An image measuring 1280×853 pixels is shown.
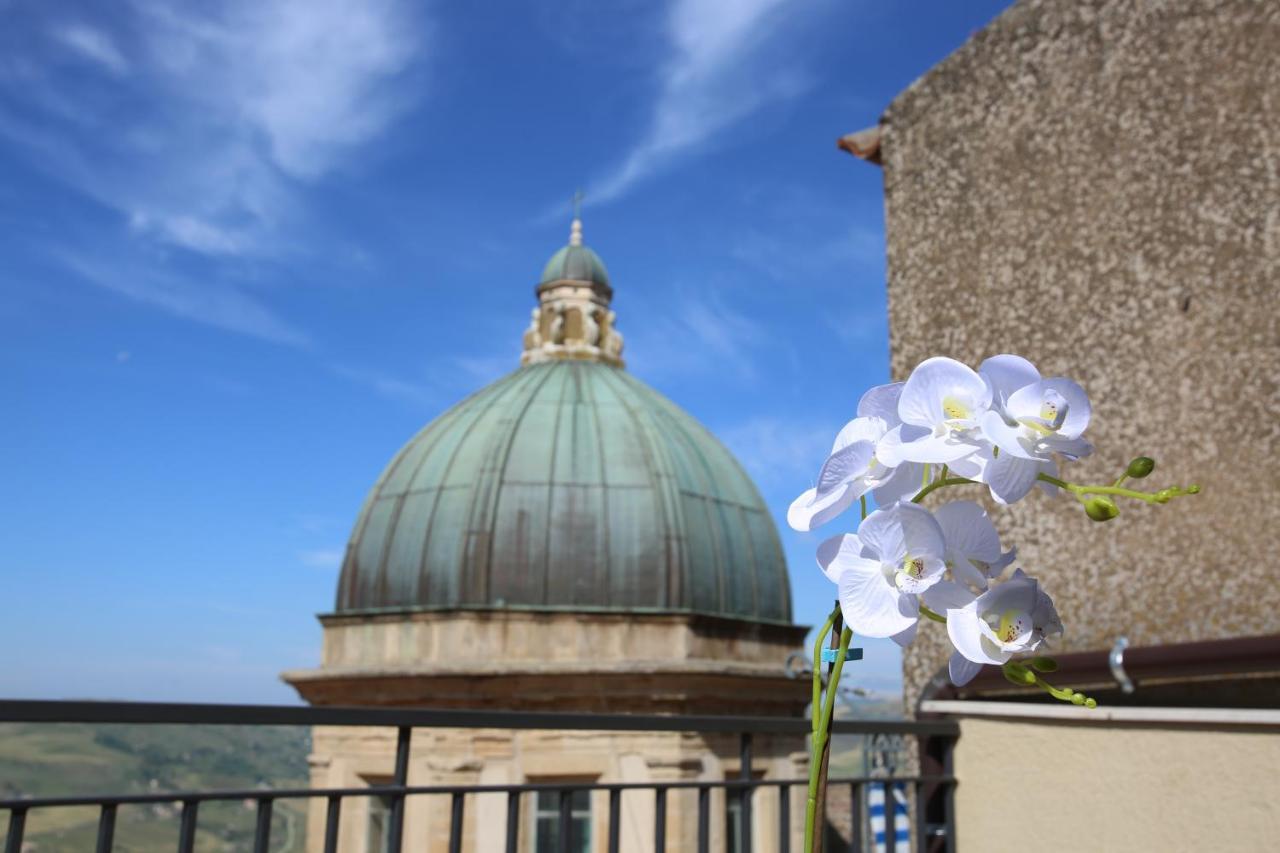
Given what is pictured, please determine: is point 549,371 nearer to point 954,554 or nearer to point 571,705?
point 571,705

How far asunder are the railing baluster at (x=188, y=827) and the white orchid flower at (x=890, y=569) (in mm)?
1765

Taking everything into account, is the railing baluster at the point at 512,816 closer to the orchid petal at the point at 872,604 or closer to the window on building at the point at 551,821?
the orchid petal at the point at 872,604

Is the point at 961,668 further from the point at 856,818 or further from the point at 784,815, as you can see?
the point at 856,818

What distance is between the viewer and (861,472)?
1.46 meters

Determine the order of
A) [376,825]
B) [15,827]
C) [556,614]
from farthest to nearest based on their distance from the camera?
[556,614] < [376,825] < [15,827]

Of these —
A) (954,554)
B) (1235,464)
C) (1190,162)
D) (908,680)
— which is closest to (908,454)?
(954,554)

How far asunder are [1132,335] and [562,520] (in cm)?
1096

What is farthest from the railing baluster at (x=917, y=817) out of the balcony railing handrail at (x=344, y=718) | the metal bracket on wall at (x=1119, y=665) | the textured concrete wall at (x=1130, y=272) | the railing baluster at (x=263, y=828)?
the railing baluster at (x=263, y=828)

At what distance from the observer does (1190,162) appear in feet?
14.9

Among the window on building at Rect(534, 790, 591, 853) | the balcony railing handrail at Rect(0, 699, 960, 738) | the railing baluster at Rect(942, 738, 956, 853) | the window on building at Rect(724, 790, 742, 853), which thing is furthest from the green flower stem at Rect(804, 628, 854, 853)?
the window on building at Rect(724, 790, 742, 853)

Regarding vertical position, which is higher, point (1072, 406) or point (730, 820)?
point (1072, 406)

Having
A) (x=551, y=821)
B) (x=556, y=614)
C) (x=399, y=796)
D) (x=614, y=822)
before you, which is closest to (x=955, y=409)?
(x=399, y=796)

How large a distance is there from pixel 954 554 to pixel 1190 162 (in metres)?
3.85

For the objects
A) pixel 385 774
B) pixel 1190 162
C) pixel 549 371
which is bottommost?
pixel 385 774
